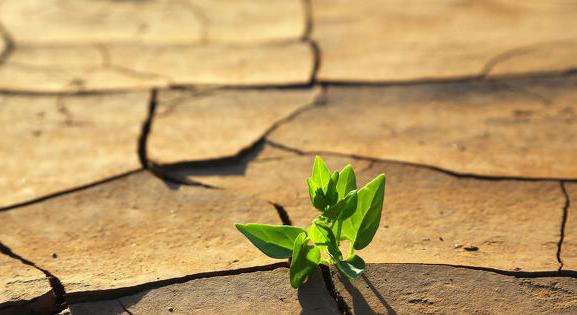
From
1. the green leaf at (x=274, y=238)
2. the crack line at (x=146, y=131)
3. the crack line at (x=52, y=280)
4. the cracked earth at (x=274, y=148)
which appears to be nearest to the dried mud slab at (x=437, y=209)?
the cracked earth at (x=274, y=148)

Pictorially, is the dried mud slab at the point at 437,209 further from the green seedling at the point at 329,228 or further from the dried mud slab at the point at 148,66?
the dried mud slab at the point at 148,66

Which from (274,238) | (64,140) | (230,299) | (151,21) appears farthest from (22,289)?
(151,21)

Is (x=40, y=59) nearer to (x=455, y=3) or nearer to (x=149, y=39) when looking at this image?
(x=149, y=39)

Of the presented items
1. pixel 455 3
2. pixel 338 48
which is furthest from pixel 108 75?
pixel 455 3

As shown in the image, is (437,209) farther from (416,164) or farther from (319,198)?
(319,198)

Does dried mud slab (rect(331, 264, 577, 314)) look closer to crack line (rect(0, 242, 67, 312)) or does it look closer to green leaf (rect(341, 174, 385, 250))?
green leaf (rect(341, 174, 385, 250))

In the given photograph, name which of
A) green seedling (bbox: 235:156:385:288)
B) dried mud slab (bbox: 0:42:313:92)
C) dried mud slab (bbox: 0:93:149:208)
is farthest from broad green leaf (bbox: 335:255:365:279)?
dried mud slab (bbox: 0:42:313:92)
